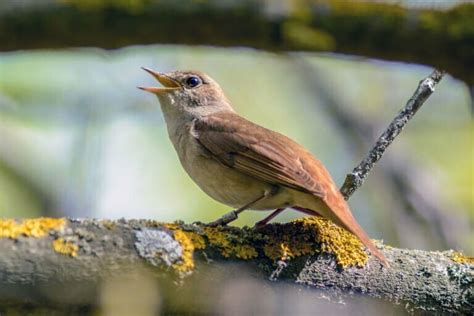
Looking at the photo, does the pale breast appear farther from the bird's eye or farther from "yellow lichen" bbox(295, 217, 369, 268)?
the bird's eye

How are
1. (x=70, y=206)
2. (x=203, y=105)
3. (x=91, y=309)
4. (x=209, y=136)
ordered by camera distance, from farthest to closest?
(x=70, y=206) < (x=203, y=105) < (x=209, y=136) < (x=91, y=309)

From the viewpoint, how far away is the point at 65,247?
324 cm

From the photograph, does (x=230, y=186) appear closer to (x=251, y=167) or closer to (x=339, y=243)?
(x=251, y=167)

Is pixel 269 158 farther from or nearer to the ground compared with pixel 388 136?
nearer to the ground

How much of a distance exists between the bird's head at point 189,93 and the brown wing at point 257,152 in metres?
0.48

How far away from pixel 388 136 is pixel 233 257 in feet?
4.37

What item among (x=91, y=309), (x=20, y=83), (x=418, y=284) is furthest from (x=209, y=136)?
(x=20, y=83)

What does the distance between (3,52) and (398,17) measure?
74.2 inches

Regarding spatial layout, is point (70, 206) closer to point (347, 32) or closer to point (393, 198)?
point (393, 198)

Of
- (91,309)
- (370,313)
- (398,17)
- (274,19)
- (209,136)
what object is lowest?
(91,309)

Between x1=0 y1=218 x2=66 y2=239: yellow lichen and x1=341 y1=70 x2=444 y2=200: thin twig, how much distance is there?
1841 mm

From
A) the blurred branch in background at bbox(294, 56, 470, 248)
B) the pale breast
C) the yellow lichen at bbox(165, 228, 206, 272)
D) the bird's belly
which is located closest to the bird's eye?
the pale breast

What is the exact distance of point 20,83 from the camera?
934 cm

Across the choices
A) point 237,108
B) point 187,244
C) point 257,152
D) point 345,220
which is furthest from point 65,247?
point 237,108
